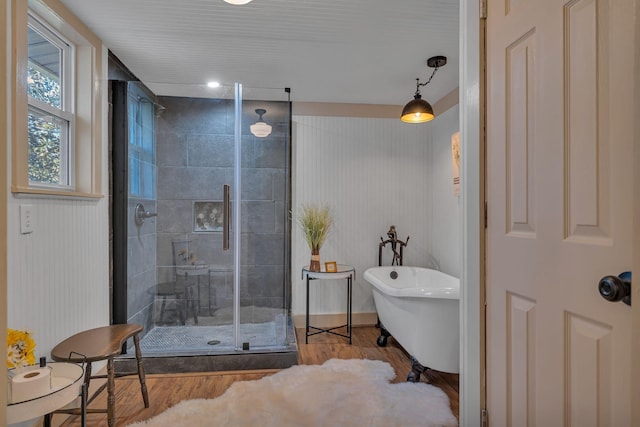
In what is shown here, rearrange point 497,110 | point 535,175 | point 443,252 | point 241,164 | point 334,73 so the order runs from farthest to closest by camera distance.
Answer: point 443,252 → point 241,164 → point 334,73 → point 497,110 → point 535,175

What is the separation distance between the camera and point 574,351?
0.96 m

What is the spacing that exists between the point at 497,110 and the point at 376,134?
7.69ft

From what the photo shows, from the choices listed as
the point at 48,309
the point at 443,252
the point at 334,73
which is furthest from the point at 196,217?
the point at 443,252

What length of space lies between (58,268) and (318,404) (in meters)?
1.66

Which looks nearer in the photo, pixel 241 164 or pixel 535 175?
pixel 535 175

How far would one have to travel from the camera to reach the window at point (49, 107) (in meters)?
1.88

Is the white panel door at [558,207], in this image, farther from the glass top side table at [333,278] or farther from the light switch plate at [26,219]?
the light switch plate at [26,219]

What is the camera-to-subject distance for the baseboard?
347 centimetres

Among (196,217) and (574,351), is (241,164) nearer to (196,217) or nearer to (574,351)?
(196,217)

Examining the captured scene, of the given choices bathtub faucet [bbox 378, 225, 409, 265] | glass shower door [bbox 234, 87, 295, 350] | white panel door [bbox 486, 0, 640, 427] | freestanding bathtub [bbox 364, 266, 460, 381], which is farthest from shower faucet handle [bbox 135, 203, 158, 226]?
white panel door [bbox 486, 0, 640, 427]

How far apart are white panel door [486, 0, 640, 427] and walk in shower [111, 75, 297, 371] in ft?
6.36

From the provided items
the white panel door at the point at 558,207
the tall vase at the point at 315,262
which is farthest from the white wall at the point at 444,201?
the white panel door at the point at 558,207

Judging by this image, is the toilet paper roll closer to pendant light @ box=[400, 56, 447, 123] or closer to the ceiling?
the ceiling

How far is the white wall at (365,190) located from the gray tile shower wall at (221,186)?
0.28 m
